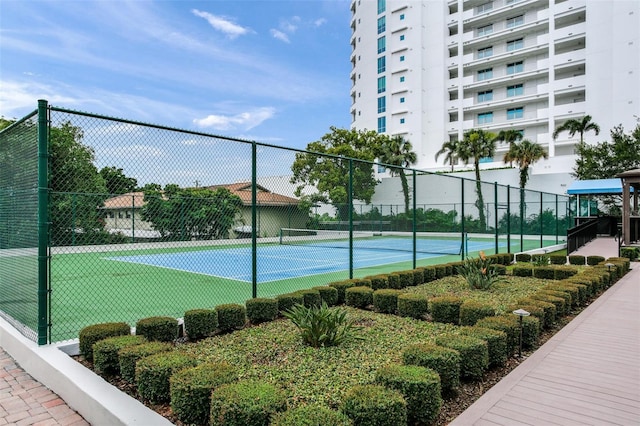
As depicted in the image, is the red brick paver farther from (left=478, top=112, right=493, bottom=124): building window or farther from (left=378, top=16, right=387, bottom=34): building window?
(left=378, top=16, right=387, bottom=34): building window

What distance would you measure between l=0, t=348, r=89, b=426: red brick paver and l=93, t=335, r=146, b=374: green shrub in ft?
1.42

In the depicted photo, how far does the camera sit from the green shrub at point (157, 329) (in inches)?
200

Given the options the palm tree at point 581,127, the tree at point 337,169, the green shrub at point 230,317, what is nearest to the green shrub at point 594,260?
the tree at point 337,169

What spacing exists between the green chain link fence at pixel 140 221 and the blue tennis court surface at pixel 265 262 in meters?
0.09

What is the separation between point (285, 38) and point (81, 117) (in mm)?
30019

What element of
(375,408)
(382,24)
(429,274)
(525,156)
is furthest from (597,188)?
(382,24)

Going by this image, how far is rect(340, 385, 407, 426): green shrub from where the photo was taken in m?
2.94

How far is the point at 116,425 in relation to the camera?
3.18 meters

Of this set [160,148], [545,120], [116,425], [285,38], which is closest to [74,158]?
[160,148]

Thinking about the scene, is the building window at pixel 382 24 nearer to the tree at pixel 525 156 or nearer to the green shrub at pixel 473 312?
the tree at pixel 525 156

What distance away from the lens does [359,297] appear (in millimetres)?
7496

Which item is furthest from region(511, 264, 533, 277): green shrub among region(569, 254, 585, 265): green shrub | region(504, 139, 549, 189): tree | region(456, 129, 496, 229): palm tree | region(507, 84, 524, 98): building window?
region(507, 84, 524, 98): building window

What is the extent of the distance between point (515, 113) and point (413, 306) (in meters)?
42.9

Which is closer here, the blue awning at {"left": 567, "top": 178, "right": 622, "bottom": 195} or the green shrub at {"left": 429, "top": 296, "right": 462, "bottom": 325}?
the green shrub at {"left": 429, "top": 296, "right": 462, "bottom": 325}
